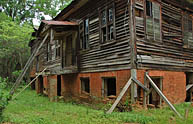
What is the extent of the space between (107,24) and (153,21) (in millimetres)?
2329

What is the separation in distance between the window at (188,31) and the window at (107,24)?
189 inches

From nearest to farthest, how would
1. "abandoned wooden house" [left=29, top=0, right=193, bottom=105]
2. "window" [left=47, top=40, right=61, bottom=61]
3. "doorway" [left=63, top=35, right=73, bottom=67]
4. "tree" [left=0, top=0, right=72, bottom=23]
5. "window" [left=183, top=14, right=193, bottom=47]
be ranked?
1. "abandoned wooden house" [left=29, top=0, right=193, bottom=105]
2. "window" [left=183, top=14, right=193, bottom=47]
3. "doorway" [left=63, top=35, right=73, bottom=67]
4. "window" [left=47, top=40, right=61, bottom=61]
5. "tree" [left=0, top=0, right=72, bottom=23]

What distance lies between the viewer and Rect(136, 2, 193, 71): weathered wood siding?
853 centimetres

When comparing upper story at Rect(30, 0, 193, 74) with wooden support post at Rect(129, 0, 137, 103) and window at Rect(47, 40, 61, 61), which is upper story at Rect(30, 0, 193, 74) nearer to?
wooden support post at Rect(129, 0, 137, 103)

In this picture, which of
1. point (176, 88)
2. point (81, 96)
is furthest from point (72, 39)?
point (176, 88)

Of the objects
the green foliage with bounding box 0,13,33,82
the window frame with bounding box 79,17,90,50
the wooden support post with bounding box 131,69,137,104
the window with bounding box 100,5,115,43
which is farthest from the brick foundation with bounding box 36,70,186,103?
the green foliage with bounding box 0,13,33,82

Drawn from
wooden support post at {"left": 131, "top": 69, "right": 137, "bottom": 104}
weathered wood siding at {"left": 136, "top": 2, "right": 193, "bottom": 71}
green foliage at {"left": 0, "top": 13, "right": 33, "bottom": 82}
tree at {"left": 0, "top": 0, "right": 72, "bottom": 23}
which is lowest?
wooden support post at {"left": 131, "top": 69, "right": 137, "bottom": 104}

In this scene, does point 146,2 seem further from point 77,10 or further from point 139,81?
point 77,10

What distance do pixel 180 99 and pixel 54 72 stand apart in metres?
8.50

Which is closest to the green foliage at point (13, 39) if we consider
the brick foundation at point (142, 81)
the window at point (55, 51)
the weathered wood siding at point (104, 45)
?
the window at point (55, 51)

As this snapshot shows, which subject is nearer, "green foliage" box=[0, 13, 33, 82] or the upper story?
the upper story

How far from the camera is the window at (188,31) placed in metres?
11.1

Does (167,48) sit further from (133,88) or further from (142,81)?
(133,88)

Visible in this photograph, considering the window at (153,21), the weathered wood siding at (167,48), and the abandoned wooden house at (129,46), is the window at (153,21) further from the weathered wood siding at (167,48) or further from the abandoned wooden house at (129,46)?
the weathered wood siding at (167,48)
